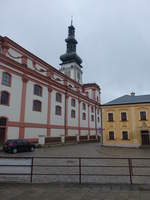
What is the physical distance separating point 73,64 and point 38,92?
101 feet

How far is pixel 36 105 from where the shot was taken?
98.3 ft

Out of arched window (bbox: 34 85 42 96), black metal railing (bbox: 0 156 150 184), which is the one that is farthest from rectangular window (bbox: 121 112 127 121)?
black metal railing (bbox: 0 156 150 184)

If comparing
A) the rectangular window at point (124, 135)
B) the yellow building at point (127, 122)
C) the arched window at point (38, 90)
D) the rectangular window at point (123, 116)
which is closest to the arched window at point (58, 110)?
the arched window at point (38, 90)

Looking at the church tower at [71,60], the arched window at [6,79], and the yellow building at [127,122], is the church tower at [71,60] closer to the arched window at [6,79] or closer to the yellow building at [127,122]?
the yellow building at [127,122]

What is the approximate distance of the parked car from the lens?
19.4 metres

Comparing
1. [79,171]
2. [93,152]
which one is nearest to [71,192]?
[79,171]

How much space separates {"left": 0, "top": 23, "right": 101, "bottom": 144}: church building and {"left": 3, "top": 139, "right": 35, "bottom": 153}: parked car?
394 cm

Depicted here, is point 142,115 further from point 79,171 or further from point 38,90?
point 79,171

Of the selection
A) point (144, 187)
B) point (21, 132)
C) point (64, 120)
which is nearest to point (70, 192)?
point (144, 187)

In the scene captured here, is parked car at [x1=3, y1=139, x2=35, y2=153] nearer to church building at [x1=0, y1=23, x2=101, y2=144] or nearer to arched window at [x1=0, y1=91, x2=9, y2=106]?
church building at [x1=0, y1=23, x2=101, y2=144]

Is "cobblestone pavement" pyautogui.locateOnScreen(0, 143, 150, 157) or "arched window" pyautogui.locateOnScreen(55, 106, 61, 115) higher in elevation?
"arched window" pyautogui.locateOnScreen(55, 106, 61, 115)

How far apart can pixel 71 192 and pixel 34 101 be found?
25001mm

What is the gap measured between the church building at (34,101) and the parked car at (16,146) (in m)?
3.94

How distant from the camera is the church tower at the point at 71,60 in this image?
58625 mm
